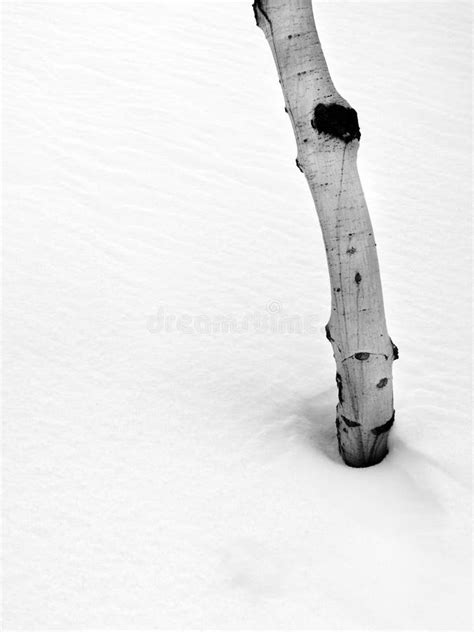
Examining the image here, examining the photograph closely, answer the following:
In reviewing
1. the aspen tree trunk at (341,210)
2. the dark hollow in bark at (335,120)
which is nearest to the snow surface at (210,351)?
the aspen tree trunk at (341,210)

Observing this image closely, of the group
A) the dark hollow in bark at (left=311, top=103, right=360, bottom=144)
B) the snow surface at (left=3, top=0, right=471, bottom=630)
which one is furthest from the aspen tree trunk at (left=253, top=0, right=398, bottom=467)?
the snow surface at (left=3, top=0, right=471, bottom=630)

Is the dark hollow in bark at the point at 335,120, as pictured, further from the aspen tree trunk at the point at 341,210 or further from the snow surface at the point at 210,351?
the snow surface at the point at 210,351

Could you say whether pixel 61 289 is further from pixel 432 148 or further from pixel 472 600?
pixel 432 148

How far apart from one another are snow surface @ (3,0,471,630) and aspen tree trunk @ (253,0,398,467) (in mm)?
313

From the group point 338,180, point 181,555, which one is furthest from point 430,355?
point 181,555

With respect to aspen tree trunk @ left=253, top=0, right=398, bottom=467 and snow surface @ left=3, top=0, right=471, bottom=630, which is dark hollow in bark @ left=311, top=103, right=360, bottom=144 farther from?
snow surface @ left=3, top=0, right=471, bottom=630

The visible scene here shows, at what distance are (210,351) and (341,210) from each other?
1.32 m

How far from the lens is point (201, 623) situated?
2.46 metres

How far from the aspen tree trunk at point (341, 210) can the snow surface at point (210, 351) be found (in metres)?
0.31

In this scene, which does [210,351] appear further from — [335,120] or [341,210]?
[335,120]

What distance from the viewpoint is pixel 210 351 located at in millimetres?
3842

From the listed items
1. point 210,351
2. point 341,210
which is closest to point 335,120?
point 341,210

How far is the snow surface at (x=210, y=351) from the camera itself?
264 centimetres

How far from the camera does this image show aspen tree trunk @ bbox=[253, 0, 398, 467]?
2639mm
